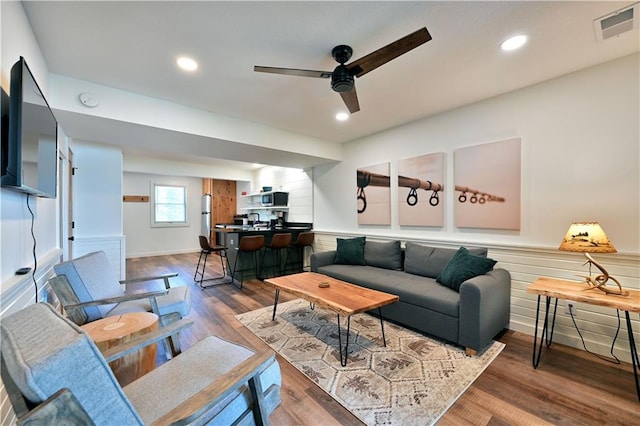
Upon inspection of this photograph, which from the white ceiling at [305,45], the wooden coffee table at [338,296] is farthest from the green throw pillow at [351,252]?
the white ceiling at [305,45]

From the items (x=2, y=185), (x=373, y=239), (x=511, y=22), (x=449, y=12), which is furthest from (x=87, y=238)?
(x=511, y=22)

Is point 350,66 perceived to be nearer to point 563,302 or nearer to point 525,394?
point 525,394

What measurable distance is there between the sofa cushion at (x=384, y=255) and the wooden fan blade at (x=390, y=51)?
2.41m

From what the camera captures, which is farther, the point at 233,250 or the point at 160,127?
the point at 233,250

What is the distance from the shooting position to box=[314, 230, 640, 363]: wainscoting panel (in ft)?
7.60

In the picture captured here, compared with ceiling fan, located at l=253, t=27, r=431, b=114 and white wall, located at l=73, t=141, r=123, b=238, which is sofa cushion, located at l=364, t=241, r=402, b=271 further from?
white wall, located at l=73, t=141, r=123, b=238

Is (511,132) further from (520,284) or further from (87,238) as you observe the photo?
(87,238)

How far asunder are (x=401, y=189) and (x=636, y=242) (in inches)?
94.0

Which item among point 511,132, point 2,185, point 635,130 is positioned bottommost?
point 2,185

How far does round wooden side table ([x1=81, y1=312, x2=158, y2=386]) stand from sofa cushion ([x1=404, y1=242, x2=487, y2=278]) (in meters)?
2.84

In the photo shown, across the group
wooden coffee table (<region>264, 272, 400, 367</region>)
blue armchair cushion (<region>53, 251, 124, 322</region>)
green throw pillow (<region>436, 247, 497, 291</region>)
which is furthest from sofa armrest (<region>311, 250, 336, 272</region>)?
blue armchair cushion (<region>53, 251, 124, 322</region>)

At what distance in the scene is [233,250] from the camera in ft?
16.2

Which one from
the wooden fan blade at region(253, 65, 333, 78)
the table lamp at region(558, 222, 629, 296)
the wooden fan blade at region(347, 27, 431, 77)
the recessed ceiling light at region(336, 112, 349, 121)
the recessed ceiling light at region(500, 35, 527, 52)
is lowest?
the table lamp at region(558, 222, 629, 296)

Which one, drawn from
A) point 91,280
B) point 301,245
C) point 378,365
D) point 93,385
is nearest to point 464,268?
point 378,365
